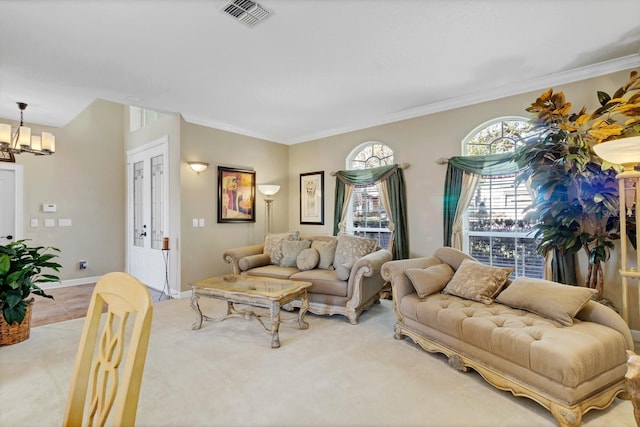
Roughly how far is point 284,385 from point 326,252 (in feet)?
7.20

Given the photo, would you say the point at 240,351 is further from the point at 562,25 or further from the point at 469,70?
the point at 562,25

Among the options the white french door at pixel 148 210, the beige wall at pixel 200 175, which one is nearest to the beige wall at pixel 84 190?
the beige wall at pixel 200 175

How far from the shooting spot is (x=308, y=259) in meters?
4.29

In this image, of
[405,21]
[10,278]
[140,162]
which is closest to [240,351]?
[10,278]

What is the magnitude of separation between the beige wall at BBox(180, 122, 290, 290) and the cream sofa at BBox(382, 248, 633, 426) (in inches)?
126

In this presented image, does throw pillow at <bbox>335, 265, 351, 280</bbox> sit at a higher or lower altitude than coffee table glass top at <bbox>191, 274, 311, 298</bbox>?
higher

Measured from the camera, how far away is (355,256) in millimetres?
4027

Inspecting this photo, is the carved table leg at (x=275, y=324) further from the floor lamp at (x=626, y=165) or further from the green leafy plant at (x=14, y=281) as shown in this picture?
the floor lamp at (x=626, y=165)

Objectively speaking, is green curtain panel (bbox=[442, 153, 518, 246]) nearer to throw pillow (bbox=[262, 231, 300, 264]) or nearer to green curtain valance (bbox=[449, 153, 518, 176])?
green curtain valance (bbox=[449, 153, 518, 176])

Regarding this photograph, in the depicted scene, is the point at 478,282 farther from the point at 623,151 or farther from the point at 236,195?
the point at 236,195

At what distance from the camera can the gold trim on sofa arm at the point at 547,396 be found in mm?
1832

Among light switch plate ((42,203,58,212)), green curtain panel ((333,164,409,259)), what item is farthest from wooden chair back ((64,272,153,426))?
light switch plate ((42,203,58,212))

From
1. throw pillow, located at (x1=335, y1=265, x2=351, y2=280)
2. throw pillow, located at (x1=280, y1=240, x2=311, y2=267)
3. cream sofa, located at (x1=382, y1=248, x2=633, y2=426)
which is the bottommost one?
cream sofa, located at (x1=382, y1=248, x2=633, y2=426)

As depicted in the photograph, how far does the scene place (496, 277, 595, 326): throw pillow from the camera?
88.5 inches
